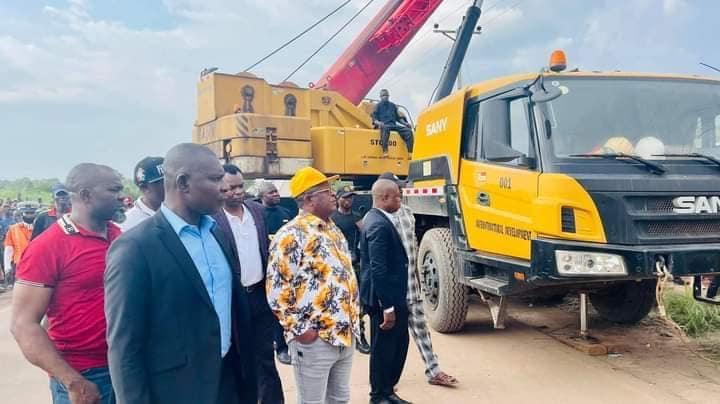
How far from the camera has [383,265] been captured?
11.4 ft

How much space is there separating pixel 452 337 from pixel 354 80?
565 centimetres

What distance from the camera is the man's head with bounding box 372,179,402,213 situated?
3686 mm

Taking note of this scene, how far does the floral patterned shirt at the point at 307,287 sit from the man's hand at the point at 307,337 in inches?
0.6

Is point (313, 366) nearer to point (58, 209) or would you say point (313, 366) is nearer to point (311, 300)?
point (311, 300)

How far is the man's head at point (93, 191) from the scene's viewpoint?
7.67 feet

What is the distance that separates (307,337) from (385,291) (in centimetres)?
97

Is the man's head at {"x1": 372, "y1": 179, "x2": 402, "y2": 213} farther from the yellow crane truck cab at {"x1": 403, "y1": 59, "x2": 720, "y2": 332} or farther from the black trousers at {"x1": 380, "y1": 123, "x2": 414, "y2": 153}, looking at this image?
the black trousers at {"x1": 380, "y1": 123, "x2": 414, "y2": 153}

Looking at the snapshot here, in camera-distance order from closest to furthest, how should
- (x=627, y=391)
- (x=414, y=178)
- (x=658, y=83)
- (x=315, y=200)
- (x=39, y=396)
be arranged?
(x=315, y=200)
(x=627, y=391)
(x=39, y=396)
(x=658, y=83)
(x=414, y=178)

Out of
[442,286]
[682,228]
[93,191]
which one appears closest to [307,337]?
[93,191]

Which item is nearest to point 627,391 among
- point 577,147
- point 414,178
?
point 577,147

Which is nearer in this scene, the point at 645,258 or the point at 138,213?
the point at 138,213

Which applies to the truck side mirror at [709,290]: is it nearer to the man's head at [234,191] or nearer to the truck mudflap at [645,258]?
the truck mudflap at [645,258]

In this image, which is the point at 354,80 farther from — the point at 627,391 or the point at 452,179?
the point at 627,391

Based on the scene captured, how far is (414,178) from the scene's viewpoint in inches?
248
